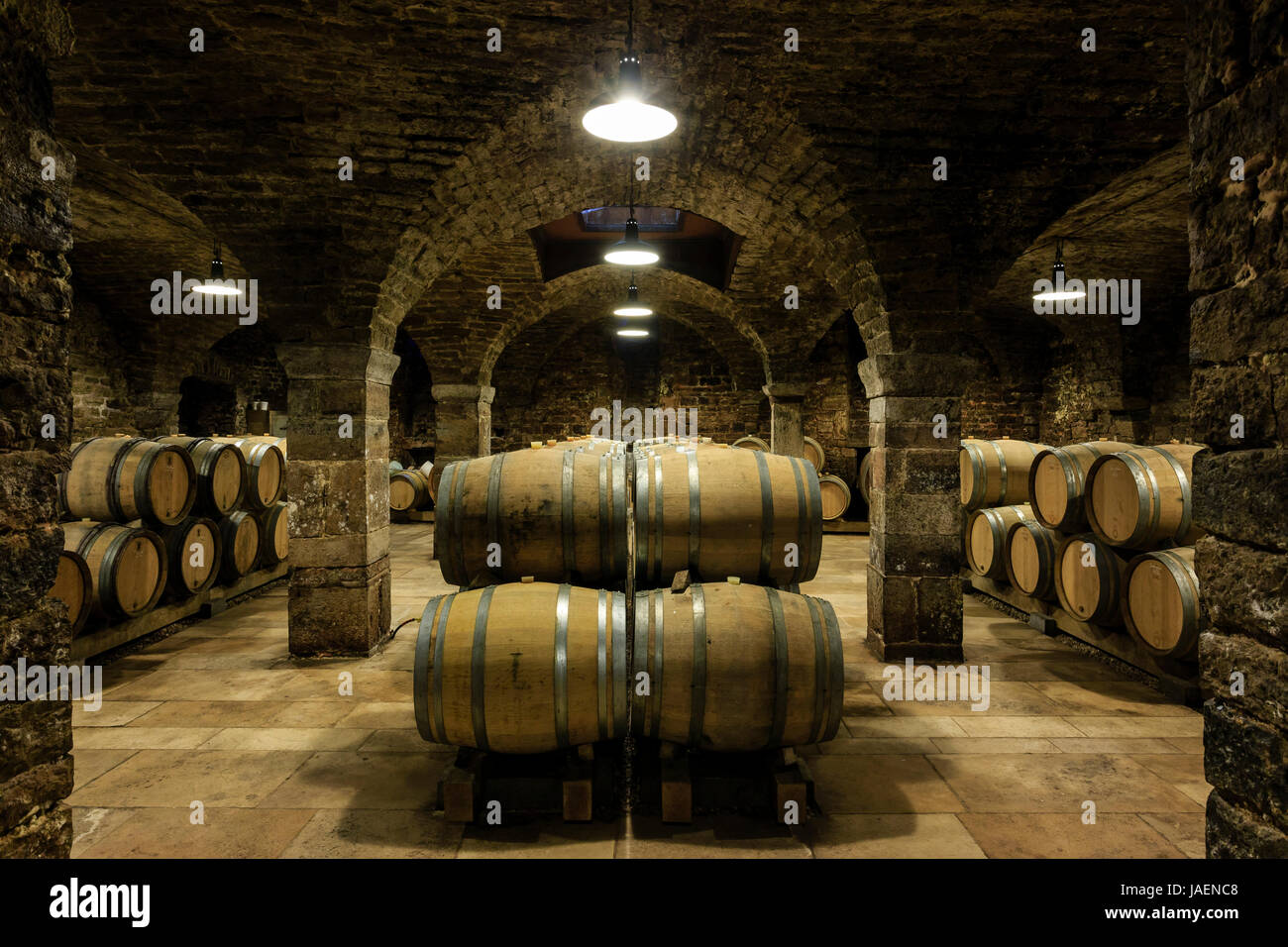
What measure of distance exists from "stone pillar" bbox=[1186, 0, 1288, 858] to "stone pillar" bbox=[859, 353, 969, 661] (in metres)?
2.78

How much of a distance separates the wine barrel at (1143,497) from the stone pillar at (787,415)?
565cm

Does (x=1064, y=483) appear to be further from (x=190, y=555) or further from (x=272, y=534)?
(x=272, y=534)

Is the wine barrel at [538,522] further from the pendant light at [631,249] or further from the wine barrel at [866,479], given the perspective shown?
the wine barrel at [866,479]

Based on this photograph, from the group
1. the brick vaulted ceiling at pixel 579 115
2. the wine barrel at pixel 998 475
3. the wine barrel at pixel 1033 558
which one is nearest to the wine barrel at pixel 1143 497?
the wine barrel at pixel 1033 558

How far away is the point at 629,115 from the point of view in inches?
123

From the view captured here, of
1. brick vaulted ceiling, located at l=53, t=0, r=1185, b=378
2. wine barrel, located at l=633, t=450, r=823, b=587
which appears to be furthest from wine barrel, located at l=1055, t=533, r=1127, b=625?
wine barrel, located at l=633, t=450, r=823, b=587

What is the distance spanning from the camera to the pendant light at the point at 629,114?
279 cm

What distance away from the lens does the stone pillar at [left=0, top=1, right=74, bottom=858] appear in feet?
5.73

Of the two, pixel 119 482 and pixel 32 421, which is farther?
pixel 119 482

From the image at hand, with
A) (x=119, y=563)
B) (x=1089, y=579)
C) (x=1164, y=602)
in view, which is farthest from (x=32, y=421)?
(x=1089, y=579)

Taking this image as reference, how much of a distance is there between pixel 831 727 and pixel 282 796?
2.30 metres

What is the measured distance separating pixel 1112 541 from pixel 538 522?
3905mm
